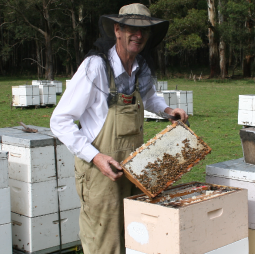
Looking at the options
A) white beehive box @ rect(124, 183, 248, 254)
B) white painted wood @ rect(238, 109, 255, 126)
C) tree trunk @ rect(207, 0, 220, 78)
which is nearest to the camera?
white beehive box @ rect(124, 183, 248, 254)

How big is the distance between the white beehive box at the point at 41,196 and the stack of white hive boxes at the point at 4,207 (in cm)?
25

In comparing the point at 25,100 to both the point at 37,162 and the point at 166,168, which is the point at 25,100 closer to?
the point at 37,162

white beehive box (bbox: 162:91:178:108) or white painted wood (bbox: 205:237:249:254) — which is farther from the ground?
white beehive box (bbox: 162:91:178:108)

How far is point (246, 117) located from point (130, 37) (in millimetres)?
7588

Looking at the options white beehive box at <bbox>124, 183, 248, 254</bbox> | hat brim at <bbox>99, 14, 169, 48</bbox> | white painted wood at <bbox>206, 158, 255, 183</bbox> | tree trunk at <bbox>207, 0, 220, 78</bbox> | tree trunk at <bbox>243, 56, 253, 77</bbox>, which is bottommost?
white beehive box at <bbox>124, 183, 248, 254</bbox>

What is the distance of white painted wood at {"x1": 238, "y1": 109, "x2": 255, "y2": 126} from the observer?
29.7 ft

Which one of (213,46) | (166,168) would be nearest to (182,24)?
(213,46)

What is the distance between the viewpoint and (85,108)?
2168 mm

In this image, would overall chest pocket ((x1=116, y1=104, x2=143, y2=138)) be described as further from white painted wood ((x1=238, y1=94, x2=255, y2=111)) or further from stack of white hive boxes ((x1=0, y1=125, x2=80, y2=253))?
white painted wood ((x1=238, y1=94, x2=255, y2=111))

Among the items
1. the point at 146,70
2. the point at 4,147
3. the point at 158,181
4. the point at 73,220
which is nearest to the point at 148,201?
the point at 158,181

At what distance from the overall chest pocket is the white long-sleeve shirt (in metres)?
0.09

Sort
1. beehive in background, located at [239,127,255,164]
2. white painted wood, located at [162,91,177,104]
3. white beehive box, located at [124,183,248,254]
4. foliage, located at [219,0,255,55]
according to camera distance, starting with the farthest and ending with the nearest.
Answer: foliage, located at [219,0,255,55] < white painted wood, located at [162,91,177,104] < beehive in background, located at [239,127,255,164] < white beehive box, located at [124,183,248,254]

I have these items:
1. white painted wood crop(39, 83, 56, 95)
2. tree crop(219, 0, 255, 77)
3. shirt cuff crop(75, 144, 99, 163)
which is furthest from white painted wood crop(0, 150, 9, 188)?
tree crop(219, 0, 255, 77)

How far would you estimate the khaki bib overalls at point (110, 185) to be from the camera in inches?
85.7
